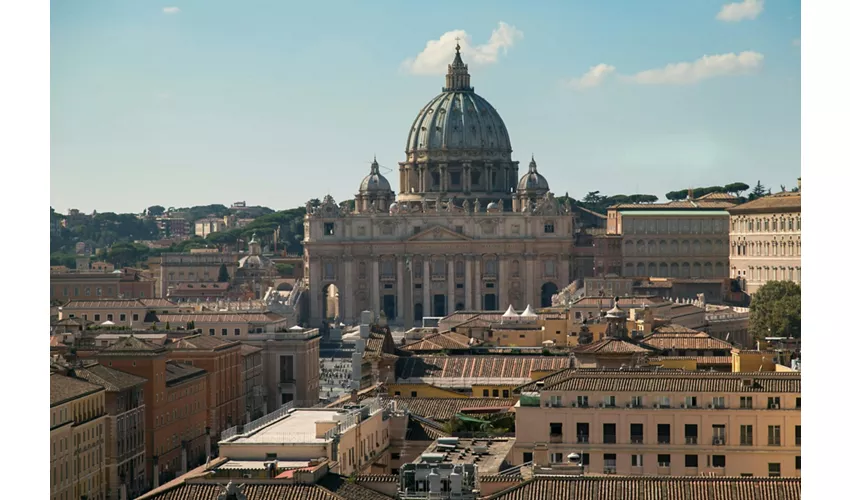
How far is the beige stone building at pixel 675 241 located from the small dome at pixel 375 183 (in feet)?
67.1

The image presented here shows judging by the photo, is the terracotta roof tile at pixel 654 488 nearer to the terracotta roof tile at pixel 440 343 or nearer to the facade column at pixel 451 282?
the terracotta roof tile at pixel 440 343

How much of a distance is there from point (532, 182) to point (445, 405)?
328 ft

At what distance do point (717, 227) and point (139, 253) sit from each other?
46.7 meters

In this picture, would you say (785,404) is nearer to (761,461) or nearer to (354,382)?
(761,461)

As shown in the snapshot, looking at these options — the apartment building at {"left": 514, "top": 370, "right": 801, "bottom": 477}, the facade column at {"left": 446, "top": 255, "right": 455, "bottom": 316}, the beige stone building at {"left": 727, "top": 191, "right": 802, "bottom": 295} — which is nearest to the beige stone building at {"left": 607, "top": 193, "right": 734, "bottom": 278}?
the facade column at {"left": 446, "top": 255, "right": 455, "bottom": 316}

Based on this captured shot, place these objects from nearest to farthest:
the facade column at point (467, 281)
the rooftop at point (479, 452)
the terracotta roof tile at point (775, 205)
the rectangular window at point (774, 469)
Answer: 1. the rooftop at point (479, 452)
2. the rectangular window at point (774, 469)
3. the terracotta roof tile at point (775, 205)
4. the facade column at point (467, 281)

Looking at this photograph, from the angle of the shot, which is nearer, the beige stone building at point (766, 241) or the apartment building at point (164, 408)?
the apartment building at point (164, 408)

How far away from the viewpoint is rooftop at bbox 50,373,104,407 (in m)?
33.1

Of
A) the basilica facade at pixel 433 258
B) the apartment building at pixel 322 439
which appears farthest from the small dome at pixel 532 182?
the apartment building at pixel 322 439

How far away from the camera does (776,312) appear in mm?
65312

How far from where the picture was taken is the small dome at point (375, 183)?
133125mm

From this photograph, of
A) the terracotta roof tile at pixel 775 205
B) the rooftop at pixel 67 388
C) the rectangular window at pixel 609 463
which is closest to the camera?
the rectangular window at pixel 609 463

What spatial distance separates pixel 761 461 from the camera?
2534 centimetres

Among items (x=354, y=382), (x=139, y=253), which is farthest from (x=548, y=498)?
(x=139, y=253)
